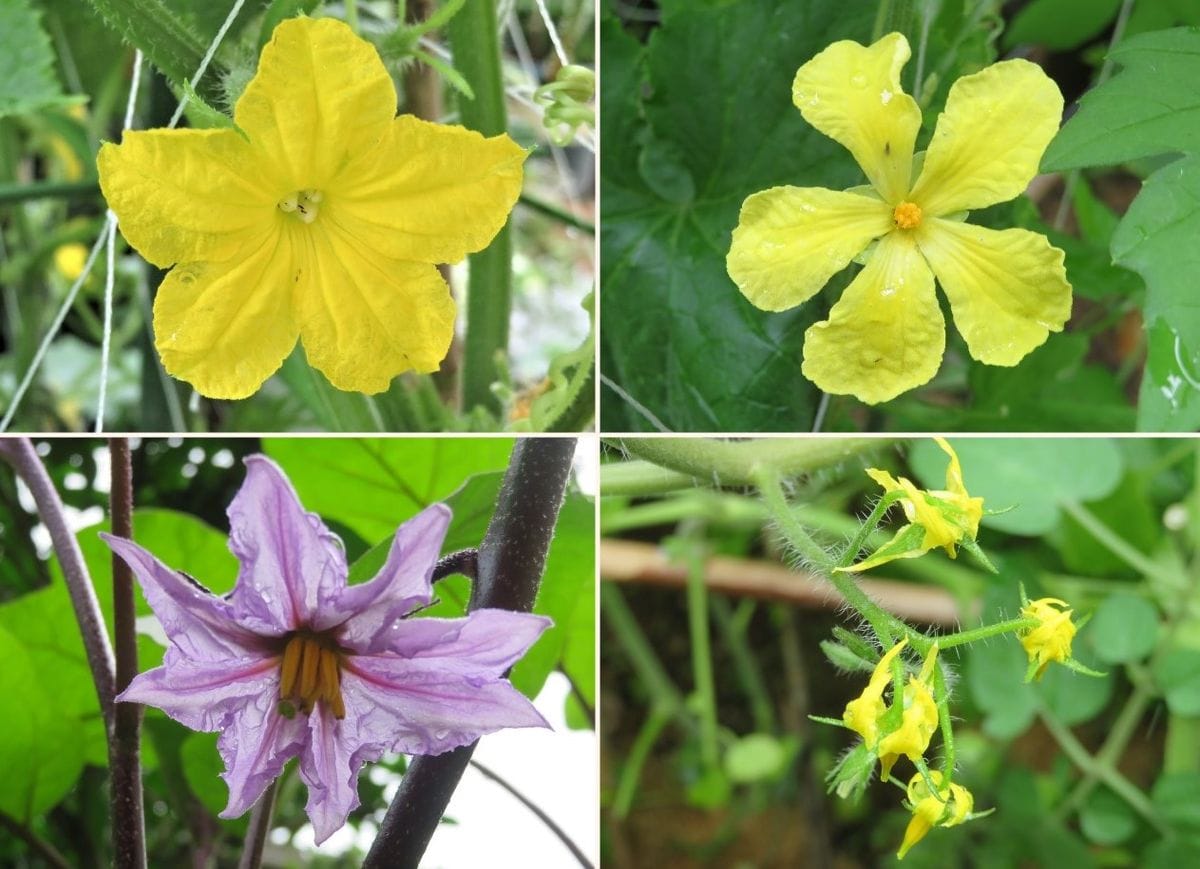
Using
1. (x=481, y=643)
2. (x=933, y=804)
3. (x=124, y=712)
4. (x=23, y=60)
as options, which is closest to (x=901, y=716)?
(x=933, y=804)

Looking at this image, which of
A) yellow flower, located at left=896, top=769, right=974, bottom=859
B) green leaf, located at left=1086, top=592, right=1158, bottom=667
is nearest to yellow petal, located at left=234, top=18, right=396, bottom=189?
yellow flower, located at left=896, top=769, right=974, bottom=859

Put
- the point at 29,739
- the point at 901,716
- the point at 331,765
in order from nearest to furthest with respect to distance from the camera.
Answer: the point at 901,716 → the point at 331,765 → the point at 29,739

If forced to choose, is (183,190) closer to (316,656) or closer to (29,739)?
(316,656)

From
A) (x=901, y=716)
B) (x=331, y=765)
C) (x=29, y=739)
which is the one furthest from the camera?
(x=29, y=739)

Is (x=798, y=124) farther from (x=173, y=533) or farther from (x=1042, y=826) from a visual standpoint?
(x=1042, y=826)

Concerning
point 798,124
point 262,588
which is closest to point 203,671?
point 262,588

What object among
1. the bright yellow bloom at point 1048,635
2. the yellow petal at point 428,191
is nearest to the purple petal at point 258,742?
the yellow petal at point 428,191
